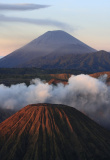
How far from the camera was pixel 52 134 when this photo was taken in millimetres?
112625

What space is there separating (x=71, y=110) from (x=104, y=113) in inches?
1680

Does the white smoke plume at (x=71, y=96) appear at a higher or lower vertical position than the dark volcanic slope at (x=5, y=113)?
higher

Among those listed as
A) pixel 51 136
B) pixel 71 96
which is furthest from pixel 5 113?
pixel 51 136

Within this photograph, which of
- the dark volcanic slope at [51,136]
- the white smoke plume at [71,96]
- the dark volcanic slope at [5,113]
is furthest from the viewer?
the white smoke plume at [71,96]

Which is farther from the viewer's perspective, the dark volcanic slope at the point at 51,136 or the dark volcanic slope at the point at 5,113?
the dark volcanic slope at the point at 5,113

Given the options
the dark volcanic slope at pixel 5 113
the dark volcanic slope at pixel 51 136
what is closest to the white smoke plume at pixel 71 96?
the dark volcanic slope at pixel 5 113

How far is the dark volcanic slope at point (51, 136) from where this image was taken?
339ft

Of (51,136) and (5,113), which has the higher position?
(51,136)

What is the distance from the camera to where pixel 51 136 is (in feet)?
366

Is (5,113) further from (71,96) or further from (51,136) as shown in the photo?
(51,136)

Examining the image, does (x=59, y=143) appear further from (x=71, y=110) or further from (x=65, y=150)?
(x=71, y=110)

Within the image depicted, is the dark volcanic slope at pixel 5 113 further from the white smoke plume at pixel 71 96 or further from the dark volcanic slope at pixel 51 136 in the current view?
the dark volcanic slope at pixel 51 136

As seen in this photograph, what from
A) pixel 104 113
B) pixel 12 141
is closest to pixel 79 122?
pixel 12 141

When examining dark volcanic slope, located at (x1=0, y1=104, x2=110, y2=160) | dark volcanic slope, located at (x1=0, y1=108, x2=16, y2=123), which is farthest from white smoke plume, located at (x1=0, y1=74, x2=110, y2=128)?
dark volcanic slope, located at (x1=0, y1=104, x2=110, y2=160)
